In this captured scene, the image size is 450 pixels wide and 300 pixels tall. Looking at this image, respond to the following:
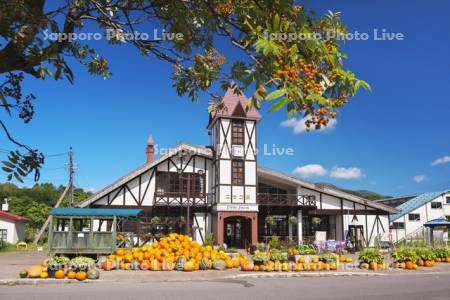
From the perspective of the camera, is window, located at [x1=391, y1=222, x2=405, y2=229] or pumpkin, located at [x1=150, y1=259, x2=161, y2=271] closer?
pumpkin, located at [x1=150, y1=259, x2=161, y2=271]

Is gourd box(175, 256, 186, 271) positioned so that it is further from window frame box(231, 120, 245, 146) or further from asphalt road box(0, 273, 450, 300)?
window frame box(231, 120, 245, 146)

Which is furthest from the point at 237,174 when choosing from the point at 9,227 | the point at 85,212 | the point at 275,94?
the point at 275,94

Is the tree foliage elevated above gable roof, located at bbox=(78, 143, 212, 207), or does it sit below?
below

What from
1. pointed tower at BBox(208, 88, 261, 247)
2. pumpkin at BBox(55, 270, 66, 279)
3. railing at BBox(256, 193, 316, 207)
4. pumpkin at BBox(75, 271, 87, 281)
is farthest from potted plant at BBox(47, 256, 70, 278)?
railing at BBox(256, 193, 316, 207)

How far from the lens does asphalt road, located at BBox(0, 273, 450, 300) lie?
10.1 m

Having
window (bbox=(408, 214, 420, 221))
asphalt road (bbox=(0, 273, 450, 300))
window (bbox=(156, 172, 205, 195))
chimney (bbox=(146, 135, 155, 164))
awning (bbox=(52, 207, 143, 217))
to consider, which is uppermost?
chimney (bbox=(146, 135, 155, 164))

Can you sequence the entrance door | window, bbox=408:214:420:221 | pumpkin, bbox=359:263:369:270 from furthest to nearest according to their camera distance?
window, bbox=408:214:420:221, the entrance door, pumpkin, bbox=359:263:369:270

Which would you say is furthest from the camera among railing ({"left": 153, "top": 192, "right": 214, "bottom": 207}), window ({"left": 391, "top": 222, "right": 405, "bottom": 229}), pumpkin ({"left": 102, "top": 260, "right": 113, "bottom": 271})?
window ({"left": 391, "top": 222, "right": 405, "bottom": 229})

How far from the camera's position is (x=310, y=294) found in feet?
34.3

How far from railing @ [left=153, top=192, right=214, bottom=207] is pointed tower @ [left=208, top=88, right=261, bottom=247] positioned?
34.5 inches

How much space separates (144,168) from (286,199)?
29.7ft

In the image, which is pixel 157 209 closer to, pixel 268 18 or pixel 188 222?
pixel 188 222

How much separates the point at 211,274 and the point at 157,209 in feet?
42.6

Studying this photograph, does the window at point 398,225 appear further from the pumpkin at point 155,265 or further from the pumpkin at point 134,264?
the pumpkin at point 134,264
